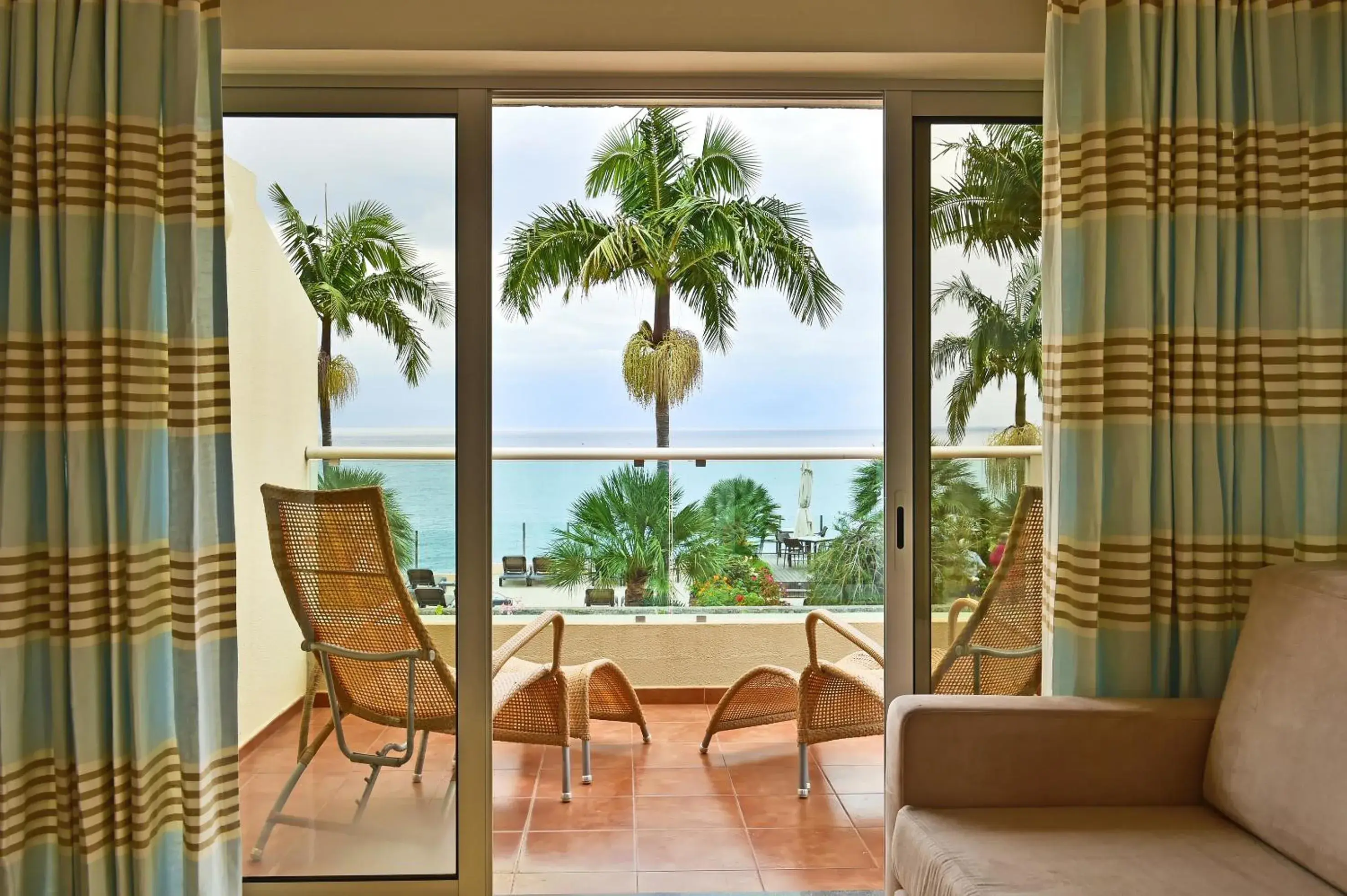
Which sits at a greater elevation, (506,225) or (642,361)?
(506,225)

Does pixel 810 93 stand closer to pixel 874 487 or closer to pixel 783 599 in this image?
pixel 874 487

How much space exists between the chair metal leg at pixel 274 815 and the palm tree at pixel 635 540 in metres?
2.15

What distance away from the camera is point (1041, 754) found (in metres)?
1.80

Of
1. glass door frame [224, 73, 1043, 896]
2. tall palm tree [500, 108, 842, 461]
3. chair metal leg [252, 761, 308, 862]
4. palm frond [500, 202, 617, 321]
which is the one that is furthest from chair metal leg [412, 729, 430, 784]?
palm frond [500, 202, 617, 321]

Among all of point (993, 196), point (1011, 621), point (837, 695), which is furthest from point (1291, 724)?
point (837, 695)

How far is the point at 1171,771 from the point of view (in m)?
1.82

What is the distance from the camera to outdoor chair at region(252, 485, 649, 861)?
220cm

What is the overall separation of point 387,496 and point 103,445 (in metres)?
0.63

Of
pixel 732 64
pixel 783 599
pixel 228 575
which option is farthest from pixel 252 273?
pixel 783 599

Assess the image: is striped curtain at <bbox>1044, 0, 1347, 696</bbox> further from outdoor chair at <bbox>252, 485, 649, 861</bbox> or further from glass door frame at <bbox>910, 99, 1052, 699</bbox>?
outdoor chair at <bbox>252, 485, 649, 861</bbox>

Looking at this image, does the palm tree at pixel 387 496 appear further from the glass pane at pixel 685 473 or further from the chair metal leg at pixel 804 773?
the chair metal leg at pixel 804 773

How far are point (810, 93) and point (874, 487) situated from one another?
200cm

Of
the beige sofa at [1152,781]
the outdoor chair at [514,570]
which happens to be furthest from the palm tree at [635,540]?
the beige sofa at [1152,781]

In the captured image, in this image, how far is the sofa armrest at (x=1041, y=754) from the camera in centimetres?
178
